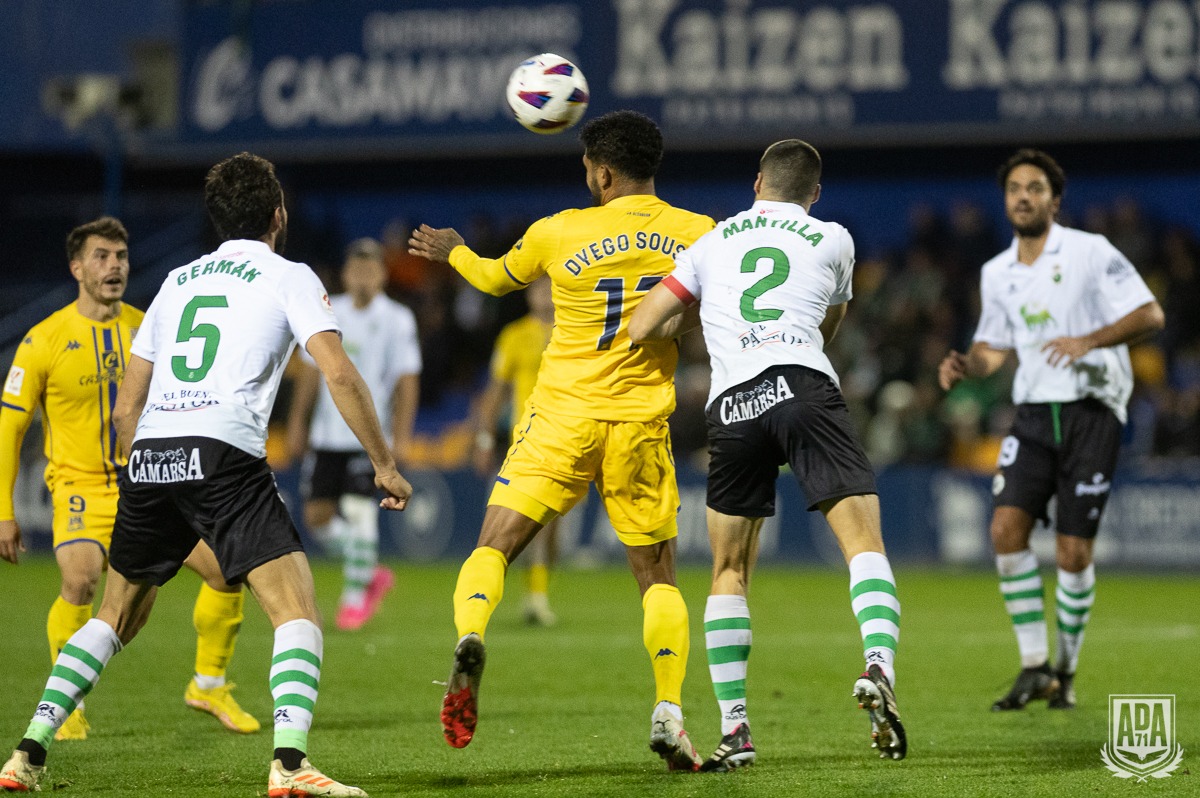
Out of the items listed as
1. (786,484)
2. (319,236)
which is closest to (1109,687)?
(786,484)

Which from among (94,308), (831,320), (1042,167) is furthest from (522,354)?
(831,320)

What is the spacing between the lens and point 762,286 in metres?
6.41

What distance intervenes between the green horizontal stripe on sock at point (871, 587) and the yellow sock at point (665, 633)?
2.69ft

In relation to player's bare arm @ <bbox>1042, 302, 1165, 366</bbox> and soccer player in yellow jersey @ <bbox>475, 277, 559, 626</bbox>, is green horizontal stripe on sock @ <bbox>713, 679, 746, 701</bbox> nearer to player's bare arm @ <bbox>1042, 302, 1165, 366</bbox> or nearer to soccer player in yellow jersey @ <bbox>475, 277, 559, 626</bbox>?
player's bare arm @ <bbox>1042, 302, 1165, 366</bbox>

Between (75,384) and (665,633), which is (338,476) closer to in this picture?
(75,384)

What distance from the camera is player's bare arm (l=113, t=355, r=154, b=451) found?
618 cm

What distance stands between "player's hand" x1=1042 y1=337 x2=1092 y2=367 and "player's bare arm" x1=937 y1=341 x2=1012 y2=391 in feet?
1.31

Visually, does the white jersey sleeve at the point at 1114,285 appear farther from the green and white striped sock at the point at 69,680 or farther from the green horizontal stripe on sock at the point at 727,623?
the green and white striped sock at the point at 69,680

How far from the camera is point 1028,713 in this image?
828cm

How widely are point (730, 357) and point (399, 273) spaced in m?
17.8

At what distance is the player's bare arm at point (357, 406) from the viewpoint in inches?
226

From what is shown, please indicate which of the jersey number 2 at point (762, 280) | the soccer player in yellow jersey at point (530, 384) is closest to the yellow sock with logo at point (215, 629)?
the jersey number 2 at point (762, 280)

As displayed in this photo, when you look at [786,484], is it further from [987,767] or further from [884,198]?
[987,767]

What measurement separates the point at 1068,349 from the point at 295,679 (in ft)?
14.1
